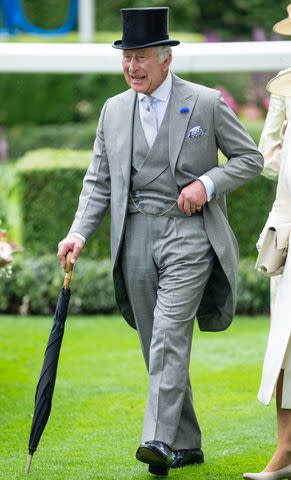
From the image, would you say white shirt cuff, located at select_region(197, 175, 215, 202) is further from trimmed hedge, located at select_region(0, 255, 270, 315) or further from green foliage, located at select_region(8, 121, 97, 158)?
green foliage, located at select_region(8, 121, 97, 158)

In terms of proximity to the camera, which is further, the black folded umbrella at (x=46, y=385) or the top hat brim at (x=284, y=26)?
the top hat brim at (x=284, y=26)

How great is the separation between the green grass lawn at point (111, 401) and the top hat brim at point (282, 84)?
1.71m

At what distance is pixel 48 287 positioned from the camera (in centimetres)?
1104

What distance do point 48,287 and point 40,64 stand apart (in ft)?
6.03

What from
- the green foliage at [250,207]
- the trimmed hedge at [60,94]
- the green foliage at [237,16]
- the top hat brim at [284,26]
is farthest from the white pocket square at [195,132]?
the green foliage at [237,16]

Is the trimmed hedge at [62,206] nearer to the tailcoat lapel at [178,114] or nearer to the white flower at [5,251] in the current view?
the white flower at [5,251]

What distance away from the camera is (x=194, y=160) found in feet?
19.5

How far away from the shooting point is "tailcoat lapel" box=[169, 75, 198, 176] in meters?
5.89

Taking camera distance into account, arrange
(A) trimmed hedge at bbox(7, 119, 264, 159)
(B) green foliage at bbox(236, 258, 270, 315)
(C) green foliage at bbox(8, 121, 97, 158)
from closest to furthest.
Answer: (B) green foliage at bbox(236, 258, 270, 315), (A) trimmed hedge at bbox(7, 119, 264, 159), (C) green foliage at bbox(8, 121, 97, 158)

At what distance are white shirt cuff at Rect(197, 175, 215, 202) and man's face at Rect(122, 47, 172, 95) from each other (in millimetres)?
459

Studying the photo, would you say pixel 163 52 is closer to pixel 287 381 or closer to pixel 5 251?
pixel 287 381

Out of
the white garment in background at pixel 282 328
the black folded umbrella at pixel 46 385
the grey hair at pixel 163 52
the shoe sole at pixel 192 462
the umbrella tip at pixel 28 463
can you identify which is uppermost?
the grey hair at pixel 163 52

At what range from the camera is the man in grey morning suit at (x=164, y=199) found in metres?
5.80

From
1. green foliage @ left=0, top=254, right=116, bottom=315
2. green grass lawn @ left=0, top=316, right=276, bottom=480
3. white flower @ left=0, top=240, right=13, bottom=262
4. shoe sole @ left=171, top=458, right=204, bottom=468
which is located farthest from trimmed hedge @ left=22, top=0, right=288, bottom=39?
shoe sole @ left=171, top=458, right=204, bottom=468
